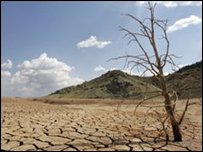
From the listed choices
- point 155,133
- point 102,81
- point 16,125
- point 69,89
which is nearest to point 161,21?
point 155,133

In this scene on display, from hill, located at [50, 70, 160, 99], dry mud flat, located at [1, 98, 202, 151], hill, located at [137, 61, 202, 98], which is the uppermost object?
hill, located at [50, 70, 160, 99]

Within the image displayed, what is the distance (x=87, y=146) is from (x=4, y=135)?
6.64ft

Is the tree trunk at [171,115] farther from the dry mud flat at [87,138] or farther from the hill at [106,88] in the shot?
the hill at [106,88]

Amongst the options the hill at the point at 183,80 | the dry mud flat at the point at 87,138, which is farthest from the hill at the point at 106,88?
the hill at the point at 183,80

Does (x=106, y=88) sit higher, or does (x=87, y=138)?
(x=106, y=88)

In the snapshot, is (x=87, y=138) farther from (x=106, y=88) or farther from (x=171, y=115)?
(x=106, y=88)

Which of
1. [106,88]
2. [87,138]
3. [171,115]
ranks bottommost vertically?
[87,138]

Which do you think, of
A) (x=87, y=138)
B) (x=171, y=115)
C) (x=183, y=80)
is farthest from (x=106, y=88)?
(x=171, y=115)

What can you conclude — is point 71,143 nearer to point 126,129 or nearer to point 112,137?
point 112,137

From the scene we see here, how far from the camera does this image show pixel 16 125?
27.0ft

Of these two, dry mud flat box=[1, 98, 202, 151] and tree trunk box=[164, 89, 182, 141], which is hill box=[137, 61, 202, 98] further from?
dry mud flat box=[1, 98, 202, 151]

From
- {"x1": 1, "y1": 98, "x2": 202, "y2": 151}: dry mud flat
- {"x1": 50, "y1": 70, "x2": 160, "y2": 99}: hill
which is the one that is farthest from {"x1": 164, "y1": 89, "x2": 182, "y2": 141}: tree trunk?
{"x1": 50, "y1": 70, "x2": 160, "y2": 99}: hill

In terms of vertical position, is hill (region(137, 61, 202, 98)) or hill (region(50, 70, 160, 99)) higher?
hill (region(50, 70, 160, 99))

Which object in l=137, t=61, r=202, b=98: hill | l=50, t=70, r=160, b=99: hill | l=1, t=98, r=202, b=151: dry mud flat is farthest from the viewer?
l=50, t=70, r=160, b=99: hill
